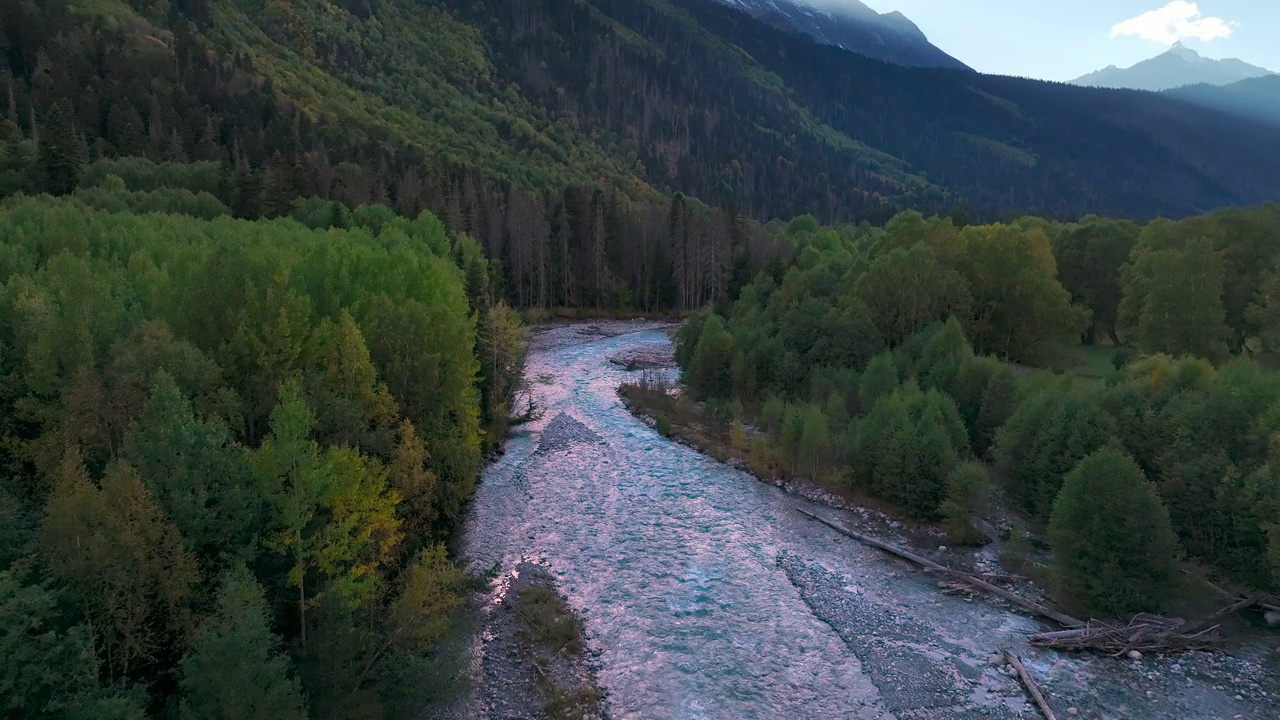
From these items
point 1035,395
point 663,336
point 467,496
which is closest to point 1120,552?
point 1035,395

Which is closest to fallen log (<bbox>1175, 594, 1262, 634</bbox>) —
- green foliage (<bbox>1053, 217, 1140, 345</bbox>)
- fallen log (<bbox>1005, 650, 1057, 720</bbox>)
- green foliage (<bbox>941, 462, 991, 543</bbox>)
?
fallen log (<bbox>1005, 650, 1057, 720</bbox>)

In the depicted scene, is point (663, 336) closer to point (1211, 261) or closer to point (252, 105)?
point (1211, 261)

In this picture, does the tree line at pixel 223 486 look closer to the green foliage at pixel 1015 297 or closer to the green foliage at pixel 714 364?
the green foliage at pixel 714 364

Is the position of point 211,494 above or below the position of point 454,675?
above

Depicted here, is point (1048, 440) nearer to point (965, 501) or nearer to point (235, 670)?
point (965, 501)

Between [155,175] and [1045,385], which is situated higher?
[155,175]

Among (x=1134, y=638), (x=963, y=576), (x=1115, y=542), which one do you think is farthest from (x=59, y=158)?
(x=1134, y=638)
